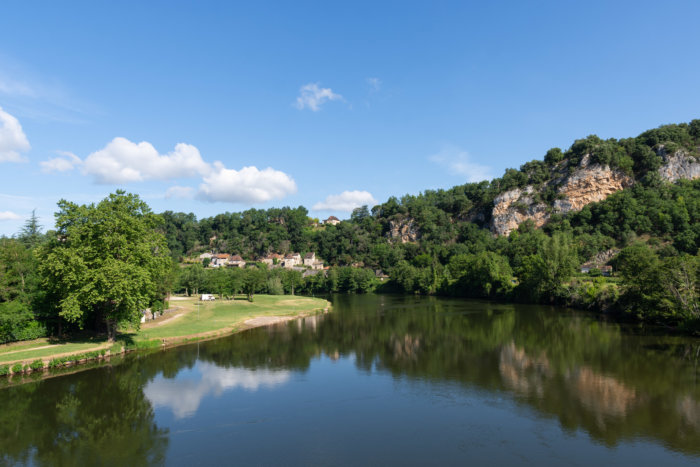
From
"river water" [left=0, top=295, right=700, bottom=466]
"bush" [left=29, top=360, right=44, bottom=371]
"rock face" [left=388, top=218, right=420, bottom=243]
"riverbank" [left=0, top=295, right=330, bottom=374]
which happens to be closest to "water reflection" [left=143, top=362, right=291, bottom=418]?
"river water" [left=0, top=295, right=700, bottom=466]

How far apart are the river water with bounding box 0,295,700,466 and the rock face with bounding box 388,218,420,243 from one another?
413ft

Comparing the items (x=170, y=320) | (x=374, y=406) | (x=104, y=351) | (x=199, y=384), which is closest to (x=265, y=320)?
(x=170, y=320)

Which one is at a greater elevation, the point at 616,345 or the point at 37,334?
the point at 37,334

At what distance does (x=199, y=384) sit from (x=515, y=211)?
13277 centimetres

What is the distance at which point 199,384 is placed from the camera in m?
26.0

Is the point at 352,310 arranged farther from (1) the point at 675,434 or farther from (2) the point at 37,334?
(1) the point at 675,434

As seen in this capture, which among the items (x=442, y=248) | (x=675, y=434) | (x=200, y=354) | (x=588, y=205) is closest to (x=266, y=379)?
(x=200, y=354)

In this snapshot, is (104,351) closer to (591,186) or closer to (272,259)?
(272,259)

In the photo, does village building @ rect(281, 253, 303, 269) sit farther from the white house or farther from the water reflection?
the water reflection

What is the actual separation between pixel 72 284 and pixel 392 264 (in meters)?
111

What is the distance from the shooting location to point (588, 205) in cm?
11962

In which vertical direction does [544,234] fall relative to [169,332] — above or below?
above

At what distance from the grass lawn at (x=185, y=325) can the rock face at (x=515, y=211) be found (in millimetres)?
89650

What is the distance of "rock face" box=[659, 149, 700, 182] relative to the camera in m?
117
